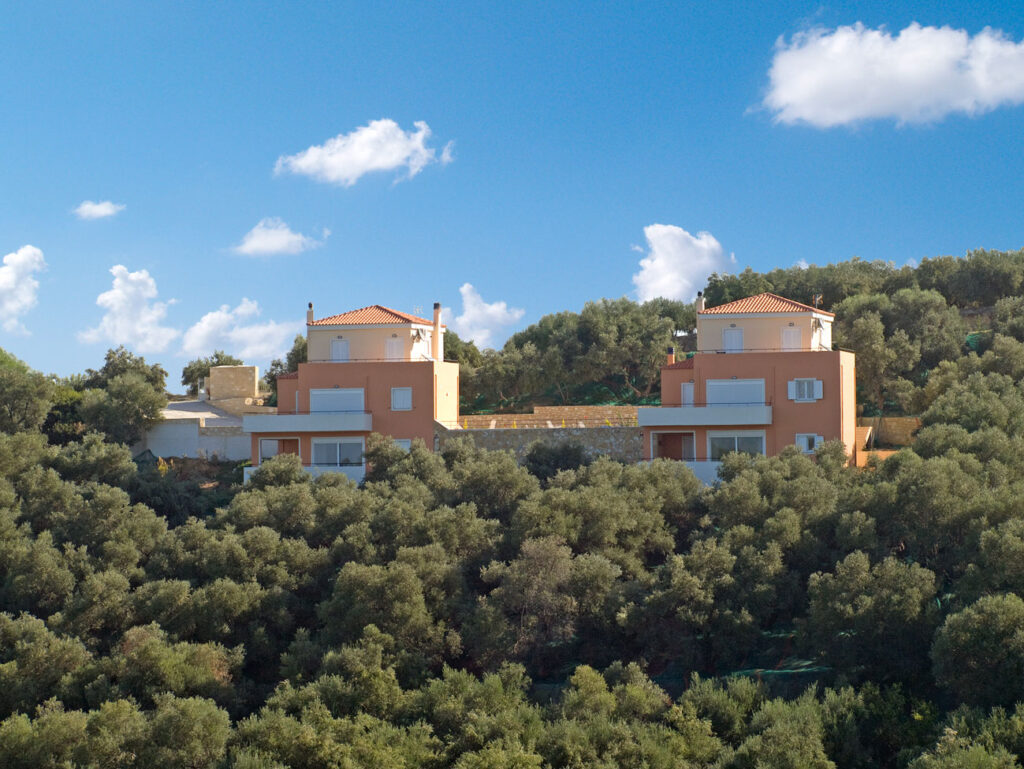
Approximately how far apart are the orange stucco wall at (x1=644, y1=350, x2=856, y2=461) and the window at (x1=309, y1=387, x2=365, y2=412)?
35.0 feet

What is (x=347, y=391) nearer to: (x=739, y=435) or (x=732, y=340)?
(x=732, y=340)

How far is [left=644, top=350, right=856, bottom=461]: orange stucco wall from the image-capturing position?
1555 inches

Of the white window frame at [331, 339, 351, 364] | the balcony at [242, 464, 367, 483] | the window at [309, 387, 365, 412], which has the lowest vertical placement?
the balcony at [242, 464, 367, 483]

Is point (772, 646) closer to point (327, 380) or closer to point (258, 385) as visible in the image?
point (327, 380)

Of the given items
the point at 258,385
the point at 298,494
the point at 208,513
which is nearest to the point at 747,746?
the point at 298,494

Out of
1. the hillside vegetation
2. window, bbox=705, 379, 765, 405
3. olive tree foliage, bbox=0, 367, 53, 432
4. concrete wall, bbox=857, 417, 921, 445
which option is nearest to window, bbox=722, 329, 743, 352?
window, bbox=705, 379, 765, 405

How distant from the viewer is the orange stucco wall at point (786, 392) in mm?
39500

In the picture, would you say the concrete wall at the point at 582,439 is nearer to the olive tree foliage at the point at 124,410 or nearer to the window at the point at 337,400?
the window at the point at 337,400

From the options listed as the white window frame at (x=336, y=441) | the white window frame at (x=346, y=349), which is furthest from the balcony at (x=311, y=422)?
the white window frame at (x=346, y=349)

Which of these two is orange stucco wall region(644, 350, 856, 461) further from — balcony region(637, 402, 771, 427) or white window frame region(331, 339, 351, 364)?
white window frame region(331, 339, 351, 364)

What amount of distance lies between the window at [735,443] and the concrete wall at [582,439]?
8.39 feet

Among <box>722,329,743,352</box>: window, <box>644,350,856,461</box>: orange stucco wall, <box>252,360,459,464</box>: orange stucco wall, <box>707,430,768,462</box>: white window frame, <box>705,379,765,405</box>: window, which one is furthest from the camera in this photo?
<box>252,360,459,464</box>: orange stucco wall

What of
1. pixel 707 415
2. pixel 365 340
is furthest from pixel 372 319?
pixel 707 415

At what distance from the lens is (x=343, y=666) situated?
26.2 m
